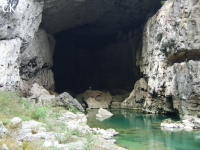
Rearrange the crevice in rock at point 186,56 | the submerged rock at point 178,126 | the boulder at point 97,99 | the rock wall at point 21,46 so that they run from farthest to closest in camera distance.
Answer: the boulder at point 97,99
the crevice in rock at point 186,56
the rock wall at point 21,46
the submerged rock at point 178,126

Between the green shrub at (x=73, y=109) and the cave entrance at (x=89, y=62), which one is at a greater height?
the cave entrance at (x=89, y=62)

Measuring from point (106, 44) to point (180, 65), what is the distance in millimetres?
22729

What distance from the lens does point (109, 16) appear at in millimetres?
31328

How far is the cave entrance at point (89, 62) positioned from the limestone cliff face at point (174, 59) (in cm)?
1197

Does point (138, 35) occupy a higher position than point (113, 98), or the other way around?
point (138, 35)

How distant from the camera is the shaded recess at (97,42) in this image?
27.3 m

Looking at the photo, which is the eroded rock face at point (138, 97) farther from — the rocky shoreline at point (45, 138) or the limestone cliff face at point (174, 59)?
the rocky shoreline at point (45, 138)

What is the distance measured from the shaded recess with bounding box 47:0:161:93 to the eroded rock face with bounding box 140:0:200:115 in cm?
658

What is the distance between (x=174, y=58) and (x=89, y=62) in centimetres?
2179

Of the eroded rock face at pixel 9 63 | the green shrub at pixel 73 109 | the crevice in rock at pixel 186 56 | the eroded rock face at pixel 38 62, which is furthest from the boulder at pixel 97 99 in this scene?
the eroded rock face at pixel 9 63

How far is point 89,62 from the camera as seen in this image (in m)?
40.8

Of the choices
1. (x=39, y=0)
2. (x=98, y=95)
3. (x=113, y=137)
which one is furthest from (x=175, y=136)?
(x=98, y=95)

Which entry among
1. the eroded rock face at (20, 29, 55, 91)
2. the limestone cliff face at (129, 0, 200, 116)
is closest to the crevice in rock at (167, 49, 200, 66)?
the limestone cliff face at (129, 0, 200, 116)

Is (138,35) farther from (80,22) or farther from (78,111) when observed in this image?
(78,111)
